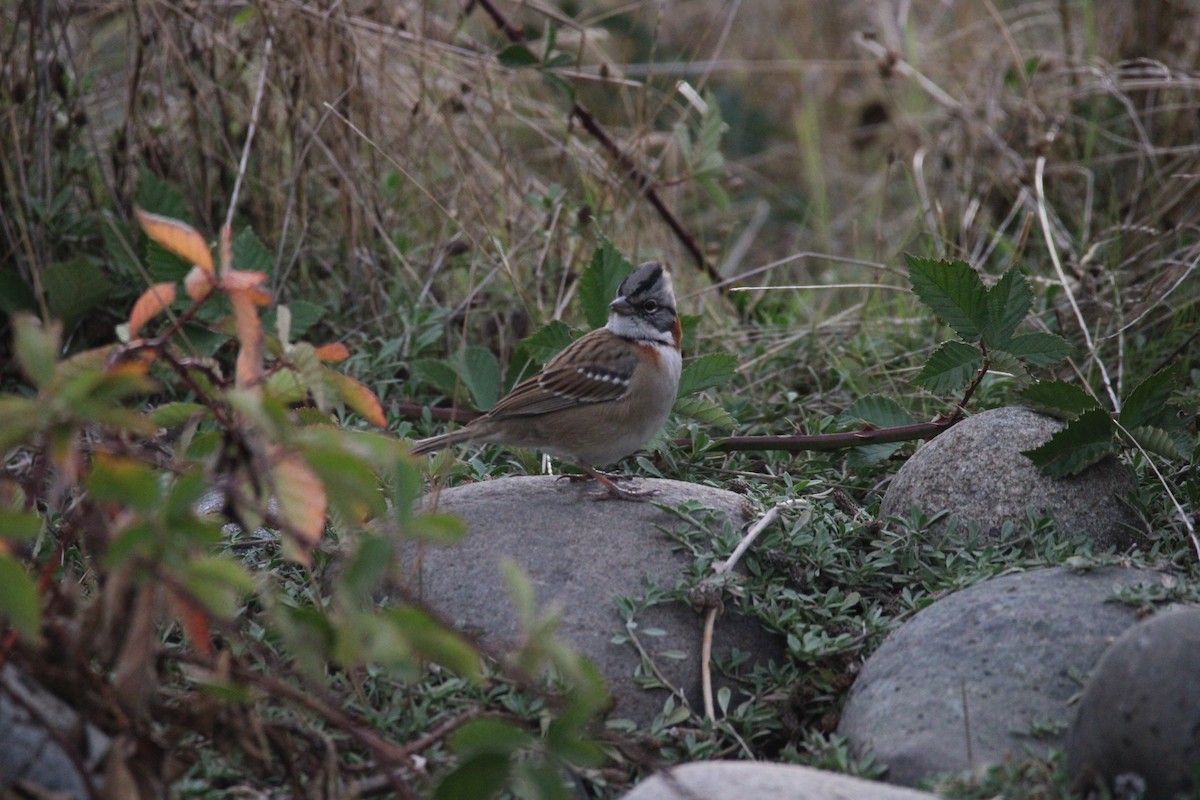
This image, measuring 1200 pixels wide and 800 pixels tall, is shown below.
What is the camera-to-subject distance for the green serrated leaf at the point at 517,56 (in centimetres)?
610

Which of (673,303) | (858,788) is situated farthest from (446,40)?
(858,788)

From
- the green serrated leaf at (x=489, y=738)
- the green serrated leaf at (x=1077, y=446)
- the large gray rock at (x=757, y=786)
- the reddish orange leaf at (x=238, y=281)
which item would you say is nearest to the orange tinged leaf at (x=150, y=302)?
the reddish orange leaf at (x=238, y=281)

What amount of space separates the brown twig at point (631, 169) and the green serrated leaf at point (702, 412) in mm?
1588

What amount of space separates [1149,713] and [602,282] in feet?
9.75

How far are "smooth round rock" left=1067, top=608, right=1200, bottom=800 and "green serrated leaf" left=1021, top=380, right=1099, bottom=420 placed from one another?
1458 millimetres

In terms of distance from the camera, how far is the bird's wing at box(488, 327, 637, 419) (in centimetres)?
464

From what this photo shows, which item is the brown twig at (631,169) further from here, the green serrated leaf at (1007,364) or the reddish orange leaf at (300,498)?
the reddish orange leaf at (300,498)

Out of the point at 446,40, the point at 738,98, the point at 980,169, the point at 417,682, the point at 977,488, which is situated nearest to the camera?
the point at 417,682

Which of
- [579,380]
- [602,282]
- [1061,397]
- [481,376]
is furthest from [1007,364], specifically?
[481,376]

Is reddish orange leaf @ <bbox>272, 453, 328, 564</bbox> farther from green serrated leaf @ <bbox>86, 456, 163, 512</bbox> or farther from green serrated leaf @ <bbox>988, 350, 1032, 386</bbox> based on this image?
green serrated leaf @ <bbox>988, 350, 1032, 386</bbox>

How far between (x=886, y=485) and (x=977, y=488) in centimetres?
59

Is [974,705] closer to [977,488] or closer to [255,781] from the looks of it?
[977,488]

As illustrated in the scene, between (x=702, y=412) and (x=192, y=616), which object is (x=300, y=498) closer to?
(x=192, y=616)

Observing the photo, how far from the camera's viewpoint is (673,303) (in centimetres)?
502
